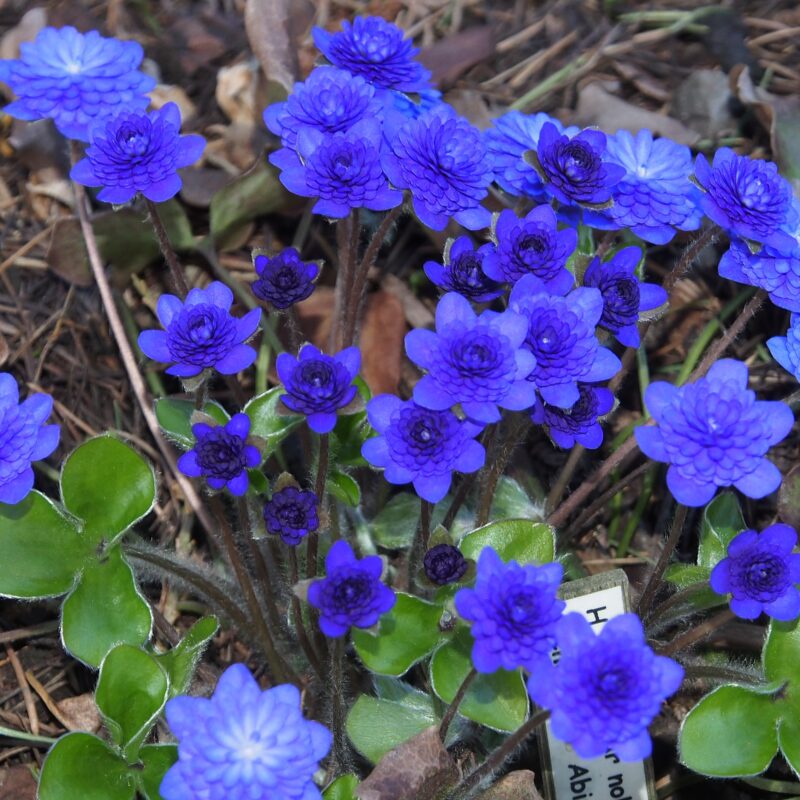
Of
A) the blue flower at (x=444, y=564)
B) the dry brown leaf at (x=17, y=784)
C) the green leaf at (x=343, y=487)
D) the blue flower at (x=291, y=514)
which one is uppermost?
the blue flower at (x=291, y=514)

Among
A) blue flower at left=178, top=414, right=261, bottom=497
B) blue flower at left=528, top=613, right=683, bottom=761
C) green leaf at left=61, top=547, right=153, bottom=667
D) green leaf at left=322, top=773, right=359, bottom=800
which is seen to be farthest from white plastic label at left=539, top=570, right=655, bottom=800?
green leaf at left=61, top=547, right=153, bottom=667

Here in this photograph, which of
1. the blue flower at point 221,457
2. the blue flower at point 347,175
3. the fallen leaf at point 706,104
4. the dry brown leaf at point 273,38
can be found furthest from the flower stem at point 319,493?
the fallen leaf at point 706,104

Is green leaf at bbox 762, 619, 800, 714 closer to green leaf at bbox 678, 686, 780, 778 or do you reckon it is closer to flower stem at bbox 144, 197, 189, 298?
green leaf at bbox 678, 686, 780, 778

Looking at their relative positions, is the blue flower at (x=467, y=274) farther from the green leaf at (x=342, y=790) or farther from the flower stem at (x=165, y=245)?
the green leaf at (x=342, y=790)

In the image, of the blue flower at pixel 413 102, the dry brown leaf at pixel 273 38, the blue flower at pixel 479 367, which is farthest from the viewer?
the dry brown leaf at pixel 273 38

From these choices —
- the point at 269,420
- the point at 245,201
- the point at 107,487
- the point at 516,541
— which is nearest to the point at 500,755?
the point at 516,541

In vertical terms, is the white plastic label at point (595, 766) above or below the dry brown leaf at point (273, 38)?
below
